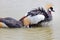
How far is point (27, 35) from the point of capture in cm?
311

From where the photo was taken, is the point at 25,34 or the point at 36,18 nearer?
the point at 25,34

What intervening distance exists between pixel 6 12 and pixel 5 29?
5.07ft

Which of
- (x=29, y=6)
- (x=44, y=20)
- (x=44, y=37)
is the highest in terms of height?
(x=29, y=6)

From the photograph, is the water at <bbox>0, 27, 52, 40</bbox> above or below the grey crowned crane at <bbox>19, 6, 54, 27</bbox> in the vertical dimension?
below

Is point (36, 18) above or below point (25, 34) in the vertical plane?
above

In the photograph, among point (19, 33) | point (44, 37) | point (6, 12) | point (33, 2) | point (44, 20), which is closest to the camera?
point (44, 37)

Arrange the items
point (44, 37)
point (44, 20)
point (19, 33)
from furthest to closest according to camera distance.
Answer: point (44, 20) → point (19, 33) → point (44, 37)

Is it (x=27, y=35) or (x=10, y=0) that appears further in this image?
(x=10, y=0)

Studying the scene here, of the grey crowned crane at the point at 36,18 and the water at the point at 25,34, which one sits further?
the grey crowned crane at the point at 36,18

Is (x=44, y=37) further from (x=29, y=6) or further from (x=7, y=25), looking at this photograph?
(x=29, y=6)

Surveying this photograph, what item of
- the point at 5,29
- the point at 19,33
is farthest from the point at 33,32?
the point at 5,29

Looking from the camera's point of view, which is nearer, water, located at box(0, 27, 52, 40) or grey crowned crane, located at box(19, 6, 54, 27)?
water, located at box(0, 27, 52, 40)

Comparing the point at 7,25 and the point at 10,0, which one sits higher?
the point at 10,0

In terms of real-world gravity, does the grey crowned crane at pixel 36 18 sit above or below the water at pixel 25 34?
above
